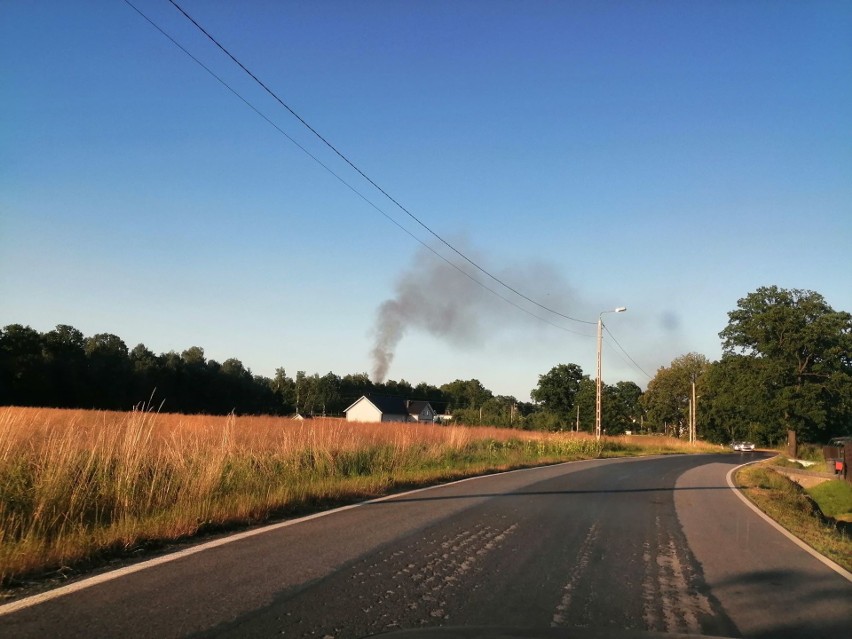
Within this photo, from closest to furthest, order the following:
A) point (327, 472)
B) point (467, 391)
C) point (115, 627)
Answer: point (115, 627) → point (327, 472) → point (467, 391)

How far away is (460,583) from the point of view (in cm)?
584

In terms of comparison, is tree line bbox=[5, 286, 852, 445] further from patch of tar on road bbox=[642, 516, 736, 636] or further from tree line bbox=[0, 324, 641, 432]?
patch of tar on road bbox=[642, 516, 736, 636]

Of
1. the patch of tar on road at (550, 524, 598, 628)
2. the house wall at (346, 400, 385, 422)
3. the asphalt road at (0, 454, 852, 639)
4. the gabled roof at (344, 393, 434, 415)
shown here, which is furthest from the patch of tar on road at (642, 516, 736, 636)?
the house wall at (346, 400, 385, 422)

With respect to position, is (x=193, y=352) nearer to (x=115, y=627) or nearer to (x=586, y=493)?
(x=586, y=493)

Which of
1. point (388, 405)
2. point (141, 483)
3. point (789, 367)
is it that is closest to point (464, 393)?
point (388, 405)

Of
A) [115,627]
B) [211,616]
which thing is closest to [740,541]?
[211,616]

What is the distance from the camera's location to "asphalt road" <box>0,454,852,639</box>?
4.60 meters

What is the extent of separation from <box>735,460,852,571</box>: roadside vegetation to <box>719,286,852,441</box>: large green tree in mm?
26152

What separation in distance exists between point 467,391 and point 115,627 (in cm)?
13137

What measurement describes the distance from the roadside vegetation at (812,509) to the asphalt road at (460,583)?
29.7 inches

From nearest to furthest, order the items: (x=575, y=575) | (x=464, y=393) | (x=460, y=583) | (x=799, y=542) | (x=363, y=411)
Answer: (x=460, y=583)
(x=575, y=575)
(x=799, y=542)
(x=363, y=411)
(x=464, y=393)

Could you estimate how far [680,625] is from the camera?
4902 millimetres

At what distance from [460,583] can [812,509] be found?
649 inches

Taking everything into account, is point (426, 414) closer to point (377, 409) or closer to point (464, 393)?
point (377, 409)
